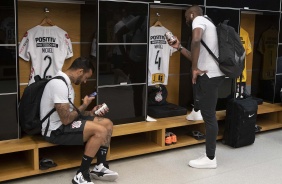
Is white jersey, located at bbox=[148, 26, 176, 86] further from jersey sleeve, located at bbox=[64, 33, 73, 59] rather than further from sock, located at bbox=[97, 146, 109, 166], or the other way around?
sock, located at bbox=[97, 146, 109, 166]

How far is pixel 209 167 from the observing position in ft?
11.8

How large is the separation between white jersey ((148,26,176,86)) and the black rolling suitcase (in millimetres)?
878

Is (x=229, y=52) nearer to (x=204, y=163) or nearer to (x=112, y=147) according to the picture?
(x=204, y=163)

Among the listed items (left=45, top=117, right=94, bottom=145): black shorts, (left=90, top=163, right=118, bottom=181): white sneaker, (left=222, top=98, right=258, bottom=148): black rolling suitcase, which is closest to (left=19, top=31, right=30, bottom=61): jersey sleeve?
(left=45, top=117, right=94, bottom=145): black shorts

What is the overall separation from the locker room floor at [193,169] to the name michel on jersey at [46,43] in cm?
124

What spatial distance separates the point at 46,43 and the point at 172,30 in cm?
164

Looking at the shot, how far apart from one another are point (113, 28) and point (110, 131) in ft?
3.40

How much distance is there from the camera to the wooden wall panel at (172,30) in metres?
4.49

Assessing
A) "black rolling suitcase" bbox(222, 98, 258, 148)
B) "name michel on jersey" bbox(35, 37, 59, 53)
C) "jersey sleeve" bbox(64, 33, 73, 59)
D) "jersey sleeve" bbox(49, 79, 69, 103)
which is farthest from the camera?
"black rolling suitcase" bbox(222, 98, 258, 148)

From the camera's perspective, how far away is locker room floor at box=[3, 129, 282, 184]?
10.8 ft

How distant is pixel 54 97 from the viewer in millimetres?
2961

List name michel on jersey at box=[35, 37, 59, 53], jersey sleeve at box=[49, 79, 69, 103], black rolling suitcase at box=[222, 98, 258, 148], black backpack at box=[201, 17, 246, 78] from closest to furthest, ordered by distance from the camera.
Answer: jersey sleeve at box=[49, 79, 69, 103] → black backpack at box=[201, 17, 246, 78] → name michel on jersey at box=[35, 37, 59, 53] → black rolling suitcase at box=[222, 98, 258, 148]

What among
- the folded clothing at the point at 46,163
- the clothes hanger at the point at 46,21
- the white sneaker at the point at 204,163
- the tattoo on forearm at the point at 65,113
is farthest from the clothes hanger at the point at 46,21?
the white sneaker at the point at 204,163

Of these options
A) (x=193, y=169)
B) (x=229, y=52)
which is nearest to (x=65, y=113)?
(x=193, y=169)
